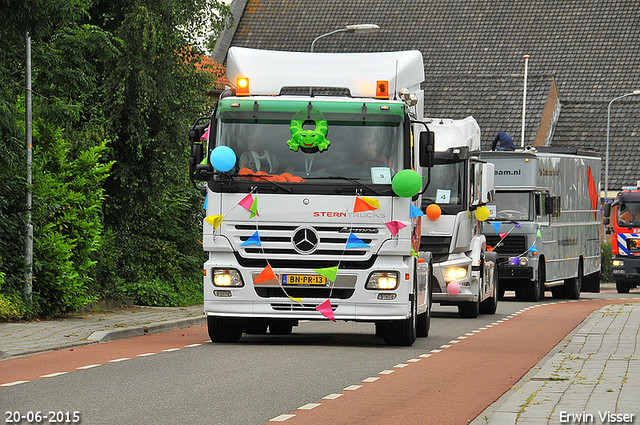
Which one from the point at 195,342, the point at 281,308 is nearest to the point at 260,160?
the point at 281,308

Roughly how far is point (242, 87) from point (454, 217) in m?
7.06

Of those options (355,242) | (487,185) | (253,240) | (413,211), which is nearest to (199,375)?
→ (253,240)

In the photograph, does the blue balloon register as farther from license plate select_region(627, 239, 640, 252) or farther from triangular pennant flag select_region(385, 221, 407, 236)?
license plate select_region(627, 239, 640, 252)

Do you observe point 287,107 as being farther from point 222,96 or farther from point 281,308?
point 281,308

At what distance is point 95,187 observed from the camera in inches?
815

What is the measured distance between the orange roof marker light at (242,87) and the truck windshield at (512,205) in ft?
47.8

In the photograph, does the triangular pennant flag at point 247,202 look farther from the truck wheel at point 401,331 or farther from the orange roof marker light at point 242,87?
the truck wheel at point 401,331

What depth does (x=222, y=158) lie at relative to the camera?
14789 mm

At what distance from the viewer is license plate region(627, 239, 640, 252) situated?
42500 millimetres

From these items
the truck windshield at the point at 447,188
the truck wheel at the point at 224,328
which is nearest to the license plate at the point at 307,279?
the truck wheel at the point at 224,328

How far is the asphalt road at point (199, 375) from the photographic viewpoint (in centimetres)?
977

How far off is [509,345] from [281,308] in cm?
396

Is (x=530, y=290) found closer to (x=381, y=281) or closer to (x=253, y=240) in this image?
(x=381, y=281)

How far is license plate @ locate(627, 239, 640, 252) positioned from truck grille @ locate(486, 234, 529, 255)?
14812 millimetres
